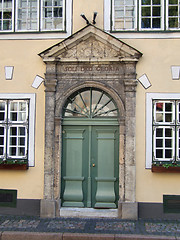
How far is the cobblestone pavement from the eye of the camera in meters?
6.30

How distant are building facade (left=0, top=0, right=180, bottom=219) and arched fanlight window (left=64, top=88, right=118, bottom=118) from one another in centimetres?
3

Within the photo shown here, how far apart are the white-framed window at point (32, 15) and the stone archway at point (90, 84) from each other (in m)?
0.77

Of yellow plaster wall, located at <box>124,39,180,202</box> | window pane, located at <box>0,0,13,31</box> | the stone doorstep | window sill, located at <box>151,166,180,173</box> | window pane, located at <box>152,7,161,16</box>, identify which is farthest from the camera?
window pane, located at <box>0,0,13,31</box>

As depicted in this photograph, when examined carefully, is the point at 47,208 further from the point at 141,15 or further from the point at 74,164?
the point at 141,15

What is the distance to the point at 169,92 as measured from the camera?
7.27 metres

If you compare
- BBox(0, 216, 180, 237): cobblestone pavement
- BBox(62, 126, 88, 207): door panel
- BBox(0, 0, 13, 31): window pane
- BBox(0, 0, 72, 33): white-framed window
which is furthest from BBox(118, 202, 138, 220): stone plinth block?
BBox(0, 0, 13, 31): window pane

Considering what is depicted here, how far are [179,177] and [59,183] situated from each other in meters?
2.98

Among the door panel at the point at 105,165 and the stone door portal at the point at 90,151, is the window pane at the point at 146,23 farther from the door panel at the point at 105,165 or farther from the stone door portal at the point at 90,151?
the door panel at the point at 105,165

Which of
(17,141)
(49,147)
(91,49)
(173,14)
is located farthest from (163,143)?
(17,141)

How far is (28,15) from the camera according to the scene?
25.5 feet

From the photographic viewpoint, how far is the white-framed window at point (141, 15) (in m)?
7.43

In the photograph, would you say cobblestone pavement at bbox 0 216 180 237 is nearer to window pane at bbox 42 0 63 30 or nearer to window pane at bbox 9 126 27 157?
window pane at bbox 9 126 27 157

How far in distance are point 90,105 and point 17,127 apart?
198cm

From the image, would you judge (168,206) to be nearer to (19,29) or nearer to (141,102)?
(141,102)
